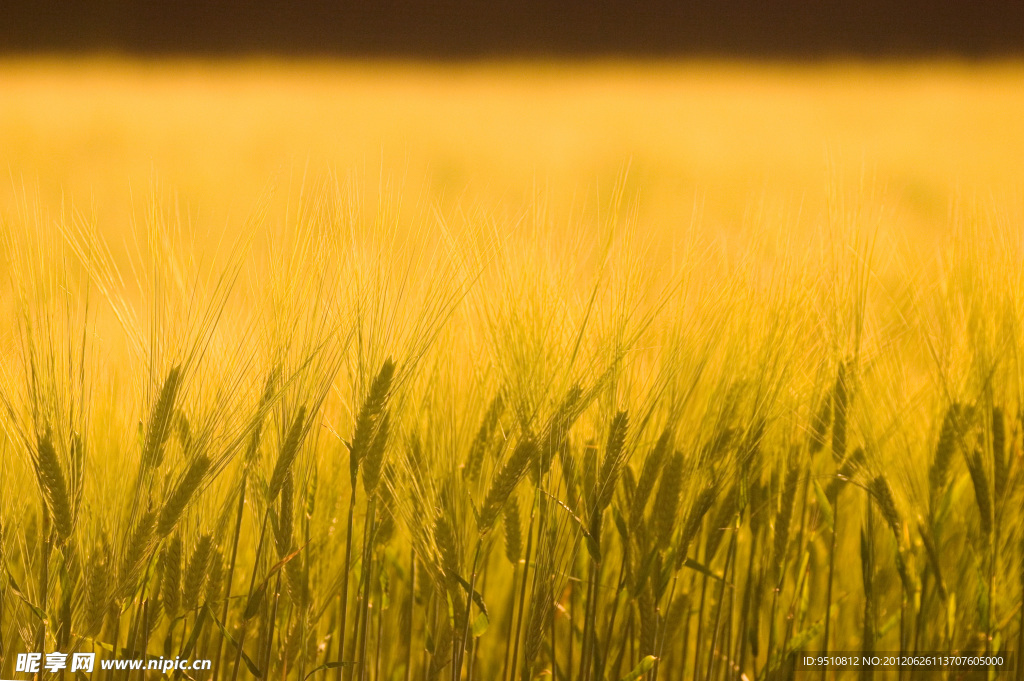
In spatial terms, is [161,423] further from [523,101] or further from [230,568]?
[523,101]

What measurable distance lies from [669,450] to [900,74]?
3.26ft

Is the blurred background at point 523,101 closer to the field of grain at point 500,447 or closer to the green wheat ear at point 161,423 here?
the field of grain at point 500,447

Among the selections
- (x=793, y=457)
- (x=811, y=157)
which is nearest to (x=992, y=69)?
(x=811, y=157)

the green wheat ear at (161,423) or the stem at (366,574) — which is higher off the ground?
the green wheat ear at (161,423)

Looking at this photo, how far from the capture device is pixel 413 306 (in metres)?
0.48

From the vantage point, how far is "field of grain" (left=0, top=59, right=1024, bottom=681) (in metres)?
0.45

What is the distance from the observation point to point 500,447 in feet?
1.62

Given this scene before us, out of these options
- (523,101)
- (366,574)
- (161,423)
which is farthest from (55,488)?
(523,101)

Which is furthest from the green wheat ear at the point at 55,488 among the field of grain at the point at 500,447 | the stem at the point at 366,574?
the stem at the point at 366,574

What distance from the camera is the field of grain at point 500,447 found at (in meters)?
0.45

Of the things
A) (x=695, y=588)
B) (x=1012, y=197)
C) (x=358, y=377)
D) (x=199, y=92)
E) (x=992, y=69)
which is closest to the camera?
(x=358, y=377)

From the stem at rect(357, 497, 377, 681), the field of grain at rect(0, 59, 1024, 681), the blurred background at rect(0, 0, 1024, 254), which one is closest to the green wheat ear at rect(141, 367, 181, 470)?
the field of grain at rect(0, 59, 1024, 681)

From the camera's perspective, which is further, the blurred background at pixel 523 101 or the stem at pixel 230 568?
the blurred background at pixel 523 101

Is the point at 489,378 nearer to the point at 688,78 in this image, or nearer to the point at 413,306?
the point at 413,306
